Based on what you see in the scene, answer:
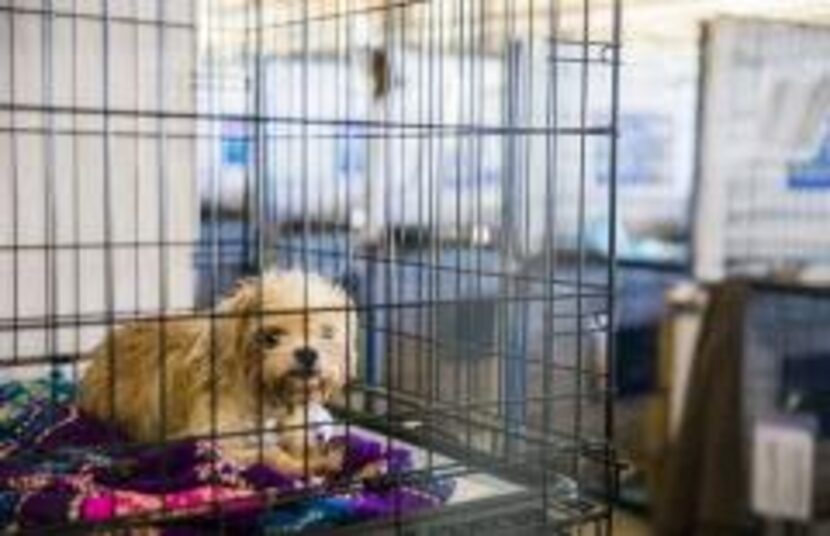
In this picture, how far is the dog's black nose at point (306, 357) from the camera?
6.59 ft

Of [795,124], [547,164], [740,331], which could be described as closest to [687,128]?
[795,124]

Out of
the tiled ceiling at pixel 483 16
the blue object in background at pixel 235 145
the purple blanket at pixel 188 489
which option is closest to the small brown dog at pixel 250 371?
the purple blanket at pixel 188 489

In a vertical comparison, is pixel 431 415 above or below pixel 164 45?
below

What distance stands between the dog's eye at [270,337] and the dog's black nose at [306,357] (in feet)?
0.13

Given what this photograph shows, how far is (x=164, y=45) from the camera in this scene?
2.81 meters

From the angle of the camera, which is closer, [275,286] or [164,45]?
[275,286]

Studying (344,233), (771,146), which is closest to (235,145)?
(344,233)

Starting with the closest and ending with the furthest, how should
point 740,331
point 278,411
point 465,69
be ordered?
point 278,411, point 465,69, point 740,331

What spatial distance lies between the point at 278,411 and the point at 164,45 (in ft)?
3.62

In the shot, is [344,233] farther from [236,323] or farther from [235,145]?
[236,323]

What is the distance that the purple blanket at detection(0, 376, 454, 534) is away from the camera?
1.60m

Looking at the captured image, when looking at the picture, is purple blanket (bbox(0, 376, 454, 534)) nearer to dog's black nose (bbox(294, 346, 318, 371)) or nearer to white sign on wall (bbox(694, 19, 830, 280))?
dog's black nose (bbox(294, 346, 318, 371))

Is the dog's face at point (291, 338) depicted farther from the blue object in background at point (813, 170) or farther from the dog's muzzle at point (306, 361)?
the blue object in background at point (813, 170)

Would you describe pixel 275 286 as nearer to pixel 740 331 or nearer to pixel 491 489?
pixel 491 489
